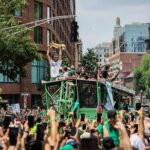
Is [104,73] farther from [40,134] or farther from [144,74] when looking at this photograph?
[144,74]

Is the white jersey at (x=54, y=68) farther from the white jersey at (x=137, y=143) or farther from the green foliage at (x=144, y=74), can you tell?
the green foliage at (x=144, y=74)

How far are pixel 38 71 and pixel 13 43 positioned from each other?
29.4 meters

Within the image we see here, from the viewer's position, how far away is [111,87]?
2097 cm

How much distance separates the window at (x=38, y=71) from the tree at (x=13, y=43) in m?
25.5

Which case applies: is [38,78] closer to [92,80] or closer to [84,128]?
[92,80]

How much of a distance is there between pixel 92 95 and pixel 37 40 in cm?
4218

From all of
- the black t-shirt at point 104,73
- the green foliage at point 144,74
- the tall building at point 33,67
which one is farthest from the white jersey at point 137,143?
the green foliage at point 144,74

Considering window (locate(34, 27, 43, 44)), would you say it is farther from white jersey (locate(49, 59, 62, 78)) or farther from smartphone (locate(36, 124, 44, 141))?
smartphone (locate(36, 124, 44, 141))

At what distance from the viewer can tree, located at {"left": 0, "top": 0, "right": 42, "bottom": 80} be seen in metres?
32.4

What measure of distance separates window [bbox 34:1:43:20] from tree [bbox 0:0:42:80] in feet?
89.5

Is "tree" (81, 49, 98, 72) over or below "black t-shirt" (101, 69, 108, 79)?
over

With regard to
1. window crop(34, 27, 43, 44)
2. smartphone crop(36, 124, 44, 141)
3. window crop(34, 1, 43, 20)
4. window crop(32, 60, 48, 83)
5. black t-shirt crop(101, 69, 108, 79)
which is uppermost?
window crop(34, 1, 43, 20)

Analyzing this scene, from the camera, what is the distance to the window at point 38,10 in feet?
207

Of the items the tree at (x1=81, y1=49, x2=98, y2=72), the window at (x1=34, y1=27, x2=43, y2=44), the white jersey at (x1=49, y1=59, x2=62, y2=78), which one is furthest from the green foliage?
the white jersey at (x1=49, y1=59, x2=62, y2=78)
